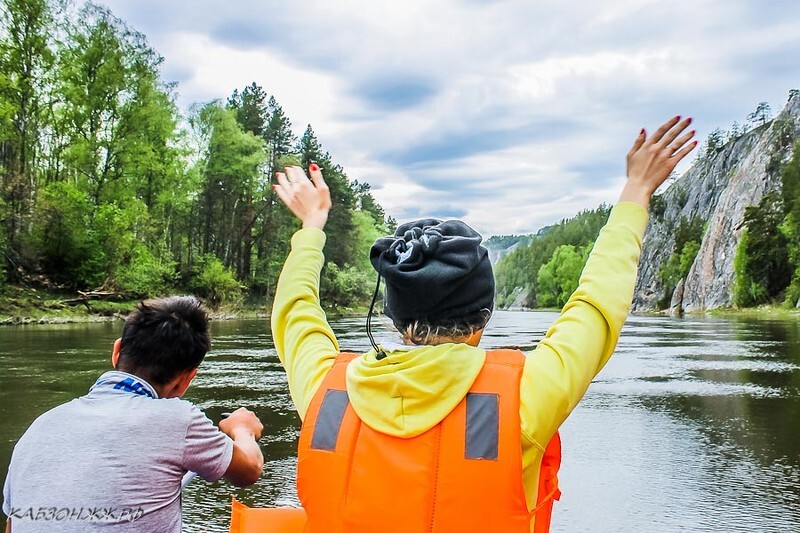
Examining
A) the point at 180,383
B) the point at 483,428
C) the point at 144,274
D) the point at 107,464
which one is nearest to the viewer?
the point at 483,428

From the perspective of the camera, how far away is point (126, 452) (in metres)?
1.99

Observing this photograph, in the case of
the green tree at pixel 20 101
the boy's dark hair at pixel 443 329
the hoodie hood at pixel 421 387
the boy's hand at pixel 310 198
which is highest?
the green tree at pixel 20 101

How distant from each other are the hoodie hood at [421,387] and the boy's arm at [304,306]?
339mm

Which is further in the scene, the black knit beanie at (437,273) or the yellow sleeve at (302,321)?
the yellow sleeve at (302,321)

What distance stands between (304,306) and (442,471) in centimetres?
82

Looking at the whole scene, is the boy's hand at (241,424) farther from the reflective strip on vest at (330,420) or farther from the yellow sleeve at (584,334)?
the yellow sleeve at (584,334)

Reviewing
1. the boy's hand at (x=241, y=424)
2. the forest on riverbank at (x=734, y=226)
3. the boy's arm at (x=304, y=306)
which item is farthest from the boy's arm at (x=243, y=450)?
the forest on riverbank at (x=734, y=226)

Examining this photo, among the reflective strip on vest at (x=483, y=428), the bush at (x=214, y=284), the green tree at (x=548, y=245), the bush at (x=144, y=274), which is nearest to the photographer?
the reflective strip on vest at (x=483, y=428)

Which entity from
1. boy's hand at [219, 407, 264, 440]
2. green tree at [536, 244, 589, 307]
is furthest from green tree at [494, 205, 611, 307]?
boy's hand at [219, 407, 264, 440]

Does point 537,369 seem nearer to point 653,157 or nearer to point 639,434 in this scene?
point 653,157

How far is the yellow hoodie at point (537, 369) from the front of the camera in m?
1.48

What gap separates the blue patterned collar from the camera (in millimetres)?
2146

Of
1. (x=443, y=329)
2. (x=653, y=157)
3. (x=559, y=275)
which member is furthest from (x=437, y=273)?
(x=559, y=275)

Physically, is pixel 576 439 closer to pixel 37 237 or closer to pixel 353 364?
pixel 353 364
